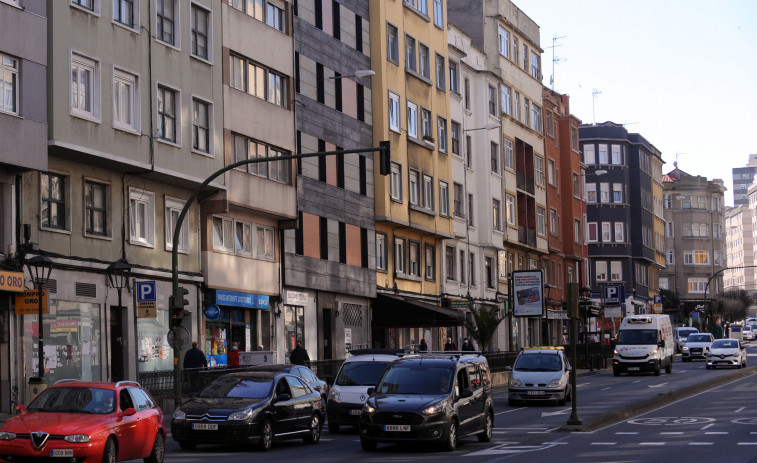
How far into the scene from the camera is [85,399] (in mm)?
19094

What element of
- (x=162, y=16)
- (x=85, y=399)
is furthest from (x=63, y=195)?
(x=85, y=399)

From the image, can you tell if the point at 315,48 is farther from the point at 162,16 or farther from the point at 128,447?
the point at 128,447

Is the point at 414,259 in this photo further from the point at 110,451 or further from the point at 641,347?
the point at 110,451

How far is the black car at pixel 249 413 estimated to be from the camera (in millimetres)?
23062

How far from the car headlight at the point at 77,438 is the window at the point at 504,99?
53.6m

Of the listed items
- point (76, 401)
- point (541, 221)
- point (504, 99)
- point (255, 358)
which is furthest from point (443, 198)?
point (76, 401)

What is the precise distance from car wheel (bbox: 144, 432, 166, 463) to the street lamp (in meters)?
6.89

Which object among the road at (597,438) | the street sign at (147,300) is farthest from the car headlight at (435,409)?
the street sign at (147,300)

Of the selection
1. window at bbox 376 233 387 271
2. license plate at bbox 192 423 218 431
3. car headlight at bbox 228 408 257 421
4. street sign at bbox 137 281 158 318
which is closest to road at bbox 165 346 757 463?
license plate at bbox 192 423 218 431

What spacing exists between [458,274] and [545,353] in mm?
23929

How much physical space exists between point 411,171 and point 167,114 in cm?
2085

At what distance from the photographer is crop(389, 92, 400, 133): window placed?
54281 millimetres

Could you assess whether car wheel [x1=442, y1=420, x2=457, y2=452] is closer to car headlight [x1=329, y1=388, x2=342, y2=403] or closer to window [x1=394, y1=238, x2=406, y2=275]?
car headlight [x1=329, y1=388, x2=342, y2=403]

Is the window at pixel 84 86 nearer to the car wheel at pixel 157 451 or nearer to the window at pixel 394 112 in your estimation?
the car wheel at pixel 157 451
